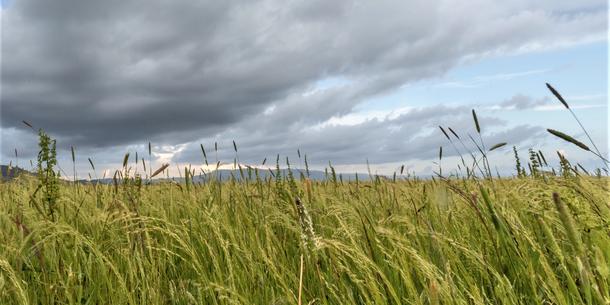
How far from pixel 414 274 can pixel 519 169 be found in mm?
5041

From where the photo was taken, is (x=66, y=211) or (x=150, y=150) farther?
(x=150, y=150)

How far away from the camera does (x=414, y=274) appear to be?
2.40m

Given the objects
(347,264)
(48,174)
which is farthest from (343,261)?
(48,174)

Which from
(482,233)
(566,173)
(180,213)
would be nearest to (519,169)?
(566,173)

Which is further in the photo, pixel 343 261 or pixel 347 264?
pixel 343 261

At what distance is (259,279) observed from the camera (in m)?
2.45

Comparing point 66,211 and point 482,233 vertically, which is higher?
point 66,211

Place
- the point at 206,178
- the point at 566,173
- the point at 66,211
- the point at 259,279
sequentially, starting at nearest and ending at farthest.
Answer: the point at 259,279 < the point at 566,173 < the point at 66,211 < the point at 206,178

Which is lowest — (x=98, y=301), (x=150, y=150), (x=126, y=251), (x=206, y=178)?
(x=98, y=301)

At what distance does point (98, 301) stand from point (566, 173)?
3.74 metres

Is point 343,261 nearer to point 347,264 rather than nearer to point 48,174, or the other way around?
point 347,264

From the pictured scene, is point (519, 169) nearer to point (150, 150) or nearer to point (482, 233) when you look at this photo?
point (482, 233)

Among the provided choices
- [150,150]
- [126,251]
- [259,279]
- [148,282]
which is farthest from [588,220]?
[150,150]

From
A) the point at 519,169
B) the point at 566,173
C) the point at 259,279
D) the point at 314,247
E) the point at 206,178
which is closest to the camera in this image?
the point at 314,247
